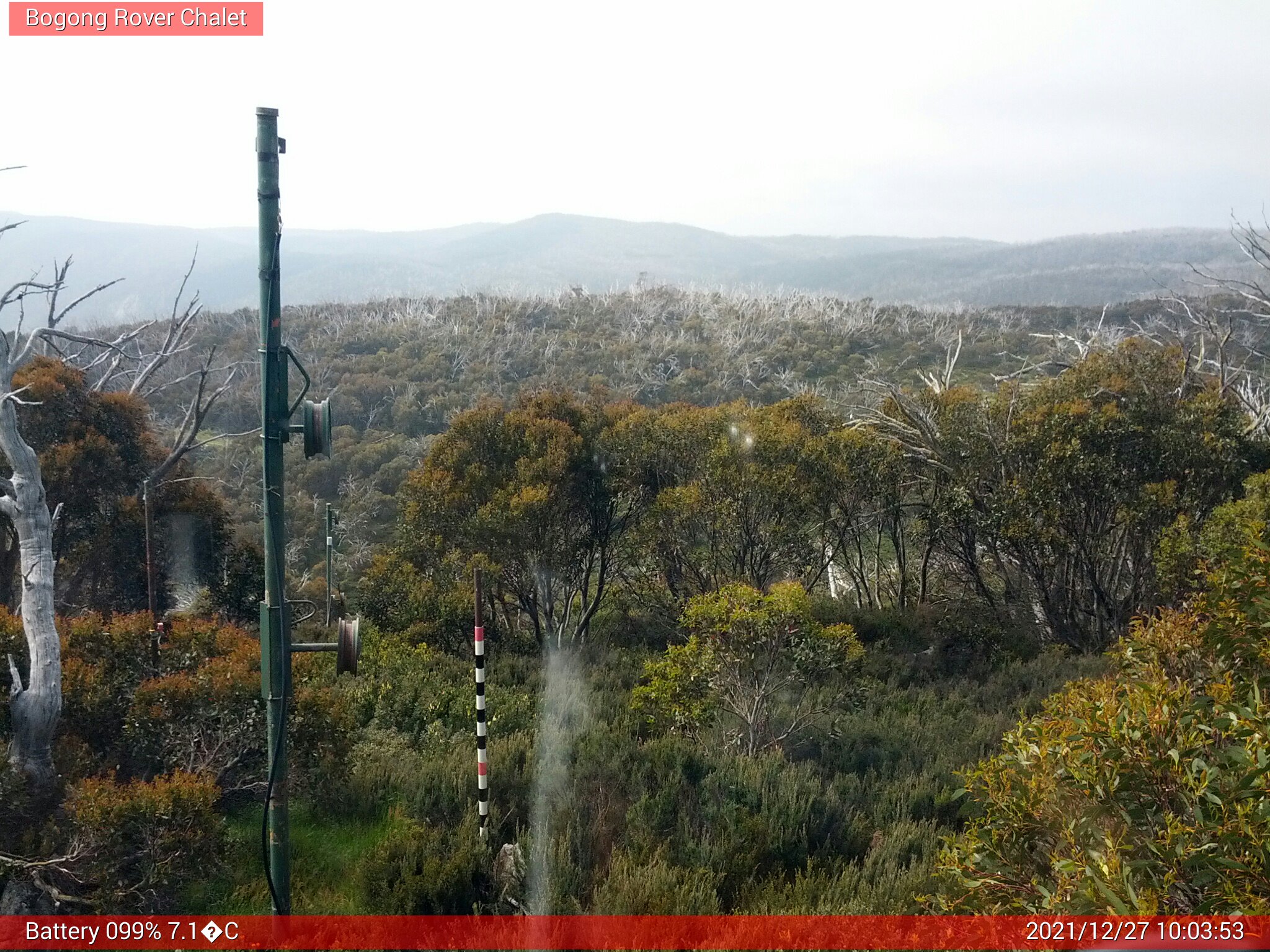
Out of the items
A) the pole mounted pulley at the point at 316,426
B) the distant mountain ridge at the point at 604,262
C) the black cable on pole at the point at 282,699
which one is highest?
the distant mountain ridge at the point at 604,262

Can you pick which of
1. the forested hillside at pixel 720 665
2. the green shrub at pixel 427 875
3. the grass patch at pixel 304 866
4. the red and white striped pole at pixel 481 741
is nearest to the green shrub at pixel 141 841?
the forested hillside at pixel 720 665

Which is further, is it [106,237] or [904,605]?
[106,237]

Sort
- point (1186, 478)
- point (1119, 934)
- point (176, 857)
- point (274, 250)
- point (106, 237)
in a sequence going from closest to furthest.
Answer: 1. point (1119, 934)
2. point (274, 250)
3. point (176, 857)
4. point (1186, 478)
5. point (106, 237)

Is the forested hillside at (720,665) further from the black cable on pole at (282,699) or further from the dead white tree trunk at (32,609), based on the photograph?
the black cable on pole at (282,699)

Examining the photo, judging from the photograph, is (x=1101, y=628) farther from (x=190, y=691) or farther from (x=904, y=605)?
(x=190, y=691)

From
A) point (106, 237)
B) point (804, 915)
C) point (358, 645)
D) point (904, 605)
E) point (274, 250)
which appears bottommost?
point (904, 605)

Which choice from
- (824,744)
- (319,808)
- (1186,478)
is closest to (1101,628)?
(1186,478)

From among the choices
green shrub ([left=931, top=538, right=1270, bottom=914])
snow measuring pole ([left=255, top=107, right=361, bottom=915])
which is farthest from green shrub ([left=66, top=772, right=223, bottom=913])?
green shrub ([left=931, top=538, right=1270, bottom=914])
